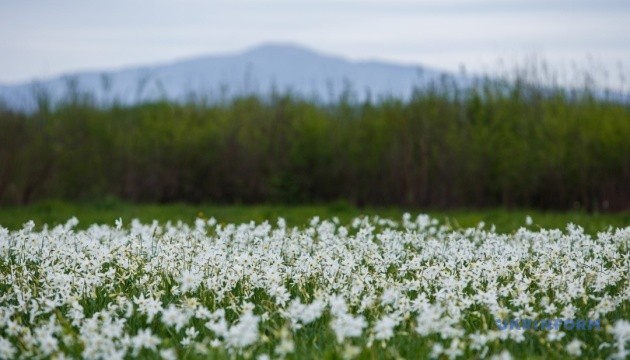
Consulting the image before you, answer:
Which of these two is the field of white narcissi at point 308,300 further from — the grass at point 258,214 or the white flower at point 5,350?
the grass at point 258,214

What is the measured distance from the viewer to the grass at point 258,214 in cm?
1177

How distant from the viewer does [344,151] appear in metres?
15.4

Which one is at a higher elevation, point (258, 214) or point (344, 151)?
point (344, 151)

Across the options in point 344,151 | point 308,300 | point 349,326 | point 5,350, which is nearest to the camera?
point 349,326

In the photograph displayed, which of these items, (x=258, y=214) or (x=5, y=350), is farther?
(x=258, y=214)

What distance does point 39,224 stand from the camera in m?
11.9

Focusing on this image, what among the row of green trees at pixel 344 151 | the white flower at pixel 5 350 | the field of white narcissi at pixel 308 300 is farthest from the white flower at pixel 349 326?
the row of green trees at pixel 344 151

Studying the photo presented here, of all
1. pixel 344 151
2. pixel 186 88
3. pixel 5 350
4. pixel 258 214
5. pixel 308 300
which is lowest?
pixel 258 214

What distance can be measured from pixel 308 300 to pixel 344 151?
9381mm

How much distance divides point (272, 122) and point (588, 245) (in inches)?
369

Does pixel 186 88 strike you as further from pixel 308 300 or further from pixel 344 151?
pixel 308 300

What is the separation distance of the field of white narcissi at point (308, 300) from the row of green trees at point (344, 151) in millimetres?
6189

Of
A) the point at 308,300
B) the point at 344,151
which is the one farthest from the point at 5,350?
the point at 344,151

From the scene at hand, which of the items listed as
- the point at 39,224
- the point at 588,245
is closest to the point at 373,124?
the point at 39,224
